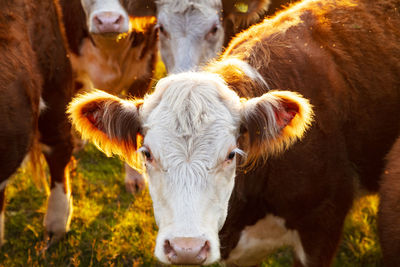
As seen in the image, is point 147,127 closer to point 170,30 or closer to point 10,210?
point 170,30

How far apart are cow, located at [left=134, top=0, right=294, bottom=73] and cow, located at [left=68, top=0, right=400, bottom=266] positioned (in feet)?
3.47

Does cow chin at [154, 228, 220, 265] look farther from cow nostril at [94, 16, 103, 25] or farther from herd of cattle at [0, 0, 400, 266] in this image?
cow nostril at [94, 16, 103, 25]

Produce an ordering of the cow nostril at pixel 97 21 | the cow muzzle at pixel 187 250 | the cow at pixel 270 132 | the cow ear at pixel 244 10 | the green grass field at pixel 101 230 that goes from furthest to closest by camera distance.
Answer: the cow ear at pixel 244 10 → the cow nostril at pixel 97 21 → the green grass field at pixel 101 230 → the cow at pixel 270 132 → the cow muzzle at pixel 187 250

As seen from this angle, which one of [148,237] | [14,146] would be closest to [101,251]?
[148,237]

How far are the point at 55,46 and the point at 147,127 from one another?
6.47ft

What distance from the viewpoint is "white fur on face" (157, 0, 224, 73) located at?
15.4 ft

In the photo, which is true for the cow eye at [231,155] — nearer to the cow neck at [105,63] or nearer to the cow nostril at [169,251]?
the cow nostril at [169,251]

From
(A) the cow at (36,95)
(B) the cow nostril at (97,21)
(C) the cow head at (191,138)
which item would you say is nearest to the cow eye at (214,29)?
(B) the cow nostril at (97,21)

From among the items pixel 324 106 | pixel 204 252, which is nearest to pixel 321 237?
pixel 324 106

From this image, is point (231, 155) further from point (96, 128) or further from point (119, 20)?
point (119, 20)

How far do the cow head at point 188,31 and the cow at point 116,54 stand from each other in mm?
428

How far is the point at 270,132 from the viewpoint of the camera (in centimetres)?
280

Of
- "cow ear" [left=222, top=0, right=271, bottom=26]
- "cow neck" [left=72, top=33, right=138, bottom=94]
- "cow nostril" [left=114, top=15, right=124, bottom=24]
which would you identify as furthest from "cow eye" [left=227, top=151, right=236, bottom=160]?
"cow neck" [left=72, top=33, right=138, bottom=94]

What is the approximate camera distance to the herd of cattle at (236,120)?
260 centimetres
